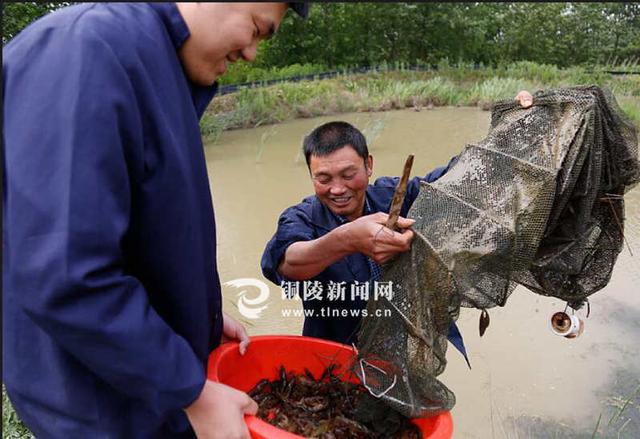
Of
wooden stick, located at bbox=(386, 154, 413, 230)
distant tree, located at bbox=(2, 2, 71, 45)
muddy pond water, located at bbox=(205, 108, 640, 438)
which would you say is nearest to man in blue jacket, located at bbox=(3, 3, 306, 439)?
wooden stick, located at bbox=(386, 154, 413, 230)

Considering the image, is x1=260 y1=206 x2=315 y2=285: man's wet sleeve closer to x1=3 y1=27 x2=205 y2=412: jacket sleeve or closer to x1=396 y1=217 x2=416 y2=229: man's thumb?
x1=396 y1=217 x2=416 y2=229: man's thumb

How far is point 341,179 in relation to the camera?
214 centimetres

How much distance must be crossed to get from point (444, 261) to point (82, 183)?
3.00 feet

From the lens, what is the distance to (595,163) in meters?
1.62

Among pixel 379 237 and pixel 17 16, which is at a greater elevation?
pixel 379 237

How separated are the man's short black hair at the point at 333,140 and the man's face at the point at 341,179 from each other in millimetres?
20

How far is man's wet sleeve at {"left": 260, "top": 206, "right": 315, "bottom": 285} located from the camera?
79.4 inches

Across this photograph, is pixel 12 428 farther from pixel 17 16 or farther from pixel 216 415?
pixel 17 16

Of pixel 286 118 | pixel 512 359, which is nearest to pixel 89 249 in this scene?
pixel 512 359

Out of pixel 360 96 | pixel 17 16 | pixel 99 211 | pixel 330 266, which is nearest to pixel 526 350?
pixel 330 266

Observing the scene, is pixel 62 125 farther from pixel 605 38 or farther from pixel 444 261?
pixel 605 38

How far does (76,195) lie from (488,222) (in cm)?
102

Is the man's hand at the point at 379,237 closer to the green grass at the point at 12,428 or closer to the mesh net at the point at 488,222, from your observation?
the mesh net at the point at 488,222

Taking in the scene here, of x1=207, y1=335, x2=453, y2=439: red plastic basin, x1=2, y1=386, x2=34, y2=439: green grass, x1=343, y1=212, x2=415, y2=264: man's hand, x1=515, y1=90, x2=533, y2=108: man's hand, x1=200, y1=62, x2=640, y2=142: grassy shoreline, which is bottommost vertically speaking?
x1=200, y1=62, x2=640, y2=142: grassy shoreline
